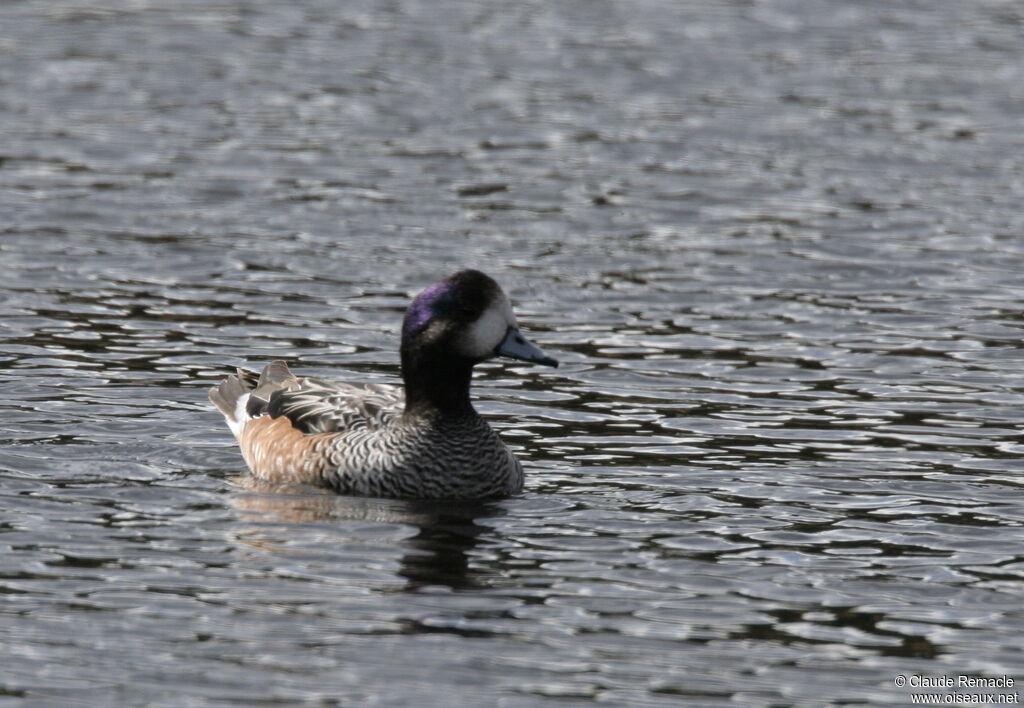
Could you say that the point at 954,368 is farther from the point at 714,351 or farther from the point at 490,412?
the point at 490,412

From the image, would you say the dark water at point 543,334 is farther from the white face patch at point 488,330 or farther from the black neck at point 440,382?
the white face patch at point 488,330

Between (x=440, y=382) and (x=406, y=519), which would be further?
(x=440, y=382)

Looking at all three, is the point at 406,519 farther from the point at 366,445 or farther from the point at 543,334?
the point at 543,334

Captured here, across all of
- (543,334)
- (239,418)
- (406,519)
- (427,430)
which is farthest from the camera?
(543,334)

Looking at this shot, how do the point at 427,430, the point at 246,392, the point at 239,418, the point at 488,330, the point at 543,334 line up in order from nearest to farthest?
the point at 488,330 → the point at 427,430 → the point at 239,418 → the point at 246,392 → the point at 543,334

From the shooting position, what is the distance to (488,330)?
12531 mm

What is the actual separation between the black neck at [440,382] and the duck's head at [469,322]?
7cm

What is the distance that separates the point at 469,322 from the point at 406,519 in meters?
1.35

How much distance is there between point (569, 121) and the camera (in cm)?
2556

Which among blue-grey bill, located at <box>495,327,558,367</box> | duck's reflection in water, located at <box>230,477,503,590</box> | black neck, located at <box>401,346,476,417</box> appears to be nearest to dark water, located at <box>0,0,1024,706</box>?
duck's reflection in water, located at <box>230,477,503,590</box>

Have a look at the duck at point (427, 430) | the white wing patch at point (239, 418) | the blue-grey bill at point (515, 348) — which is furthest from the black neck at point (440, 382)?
the white wing patch at point (239, 418)

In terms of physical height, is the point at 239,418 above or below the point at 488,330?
below

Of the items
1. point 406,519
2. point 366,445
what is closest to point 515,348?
point 366,445

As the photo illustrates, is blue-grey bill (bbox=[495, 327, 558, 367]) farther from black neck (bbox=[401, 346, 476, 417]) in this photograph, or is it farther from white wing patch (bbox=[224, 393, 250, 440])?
white wing patch (bbox=[224, 393, 250, 440])
